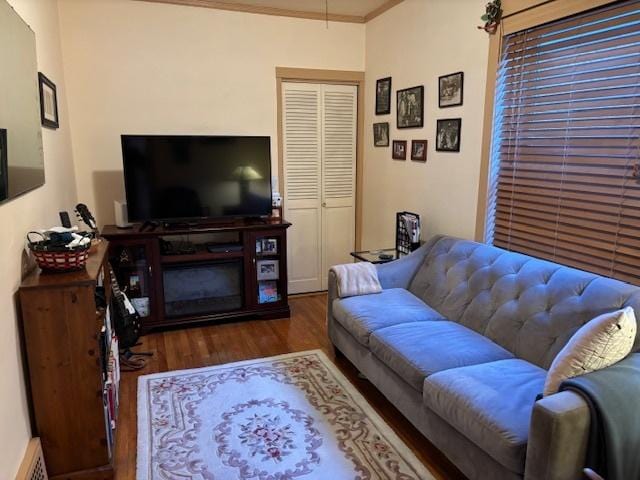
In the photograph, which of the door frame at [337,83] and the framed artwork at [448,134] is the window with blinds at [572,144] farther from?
the door frame at [337,83]

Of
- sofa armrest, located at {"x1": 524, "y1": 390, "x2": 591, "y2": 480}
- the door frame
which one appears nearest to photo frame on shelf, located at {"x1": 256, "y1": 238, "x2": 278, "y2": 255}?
the door frame

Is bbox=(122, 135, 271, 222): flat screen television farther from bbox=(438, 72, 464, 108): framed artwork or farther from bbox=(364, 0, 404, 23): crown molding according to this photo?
bbox=(364, 0, 404, 23): crown molding

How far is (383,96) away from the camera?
13.5ft

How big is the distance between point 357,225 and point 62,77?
2.86m

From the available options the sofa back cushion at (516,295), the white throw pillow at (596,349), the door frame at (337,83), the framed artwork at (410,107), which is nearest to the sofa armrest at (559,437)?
the white throw pillow at (596,349)

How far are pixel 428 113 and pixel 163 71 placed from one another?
221cm

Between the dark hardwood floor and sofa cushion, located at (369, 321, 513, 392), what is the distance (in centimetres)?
36

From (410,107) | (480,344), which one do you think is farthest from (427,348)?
(410,107)

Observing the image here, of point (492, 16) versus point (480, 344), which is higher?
point (492, 16)

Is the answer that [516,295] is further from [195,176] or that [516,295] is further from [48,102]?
[48,102]

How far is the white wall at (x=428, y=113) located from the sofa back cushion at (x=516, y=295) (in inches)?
15.1

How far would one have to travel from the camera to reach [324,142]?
4.43 m

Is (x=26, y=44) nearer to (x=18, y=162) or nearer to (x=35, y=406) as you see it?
(x=18, y=162)

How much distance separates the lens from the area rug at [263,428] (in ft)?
6.84
